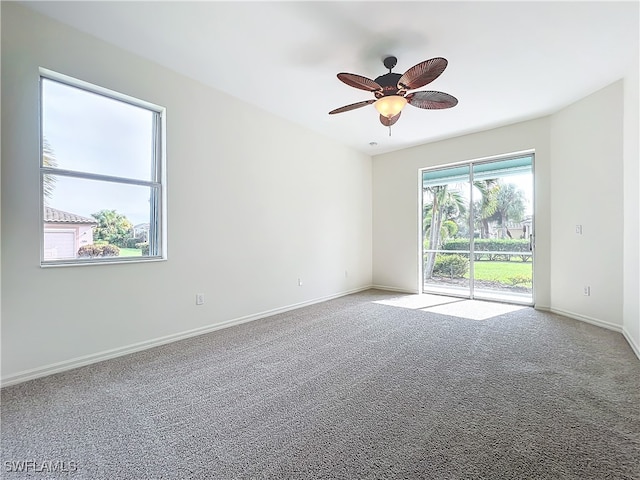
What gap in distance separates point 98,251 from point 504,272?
17.8 ft

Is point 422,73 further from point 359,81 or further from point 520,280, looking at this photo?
point 520,280

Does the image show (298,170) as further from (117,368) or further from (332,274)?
(117,368)

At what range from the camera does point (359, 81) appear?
8.26 ft

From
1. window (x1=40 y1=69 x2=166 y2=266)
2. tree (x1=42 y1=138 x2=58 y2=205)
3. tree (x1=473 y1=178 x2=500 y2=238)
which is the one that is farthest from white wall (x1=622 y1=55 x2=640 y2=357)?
tree (x1=42 y1=138 x2=58 y2=205)

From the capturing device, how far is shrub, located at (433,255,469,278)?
5148 millimetres

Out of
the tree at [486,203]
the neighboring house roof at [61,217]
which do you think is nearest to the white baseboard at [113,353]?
the neighboring house roof at [61,217]

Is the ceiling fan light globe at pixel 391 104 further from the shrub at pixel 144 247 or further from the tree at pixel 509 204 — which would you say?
the tree at pixel 509 204

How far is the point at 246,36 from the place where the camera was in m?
2.49

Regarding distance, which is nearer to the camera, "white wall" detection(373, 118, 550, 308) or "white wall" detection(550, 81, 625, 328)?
"white wall" detection(550, 81, 625, 328)

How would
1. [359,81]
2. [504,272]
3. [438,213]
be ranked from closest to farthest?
1. [359,81]
2. [504,272]
3. [438,213]

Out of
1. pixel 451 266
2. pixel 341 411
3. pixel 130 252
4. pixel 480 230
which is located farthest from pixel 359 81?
pixel 451 266

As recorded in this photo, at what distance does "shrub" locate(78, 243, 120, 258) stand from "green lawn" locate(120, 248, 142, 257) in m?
0.04

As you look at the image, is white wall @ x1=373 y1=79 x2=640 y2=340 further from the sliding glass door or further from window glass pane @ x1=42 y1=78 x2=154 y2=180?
window glass pane @ x1=42 y1=78 x2=154 y2=180

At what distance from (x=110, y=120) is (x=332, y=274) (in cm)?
367
